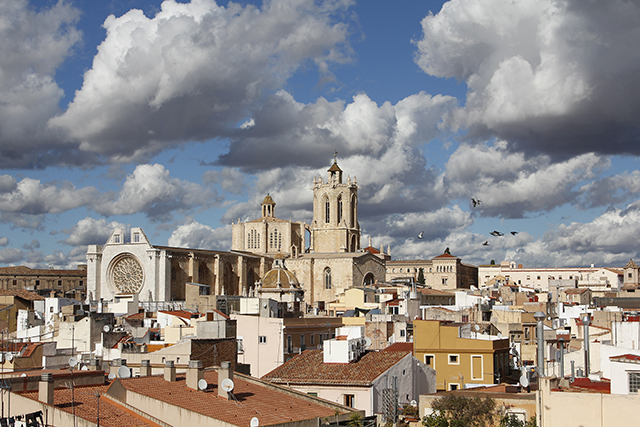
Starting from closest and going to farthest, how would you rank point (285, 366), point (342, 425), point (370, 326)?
1. point (342, 425)
2. point (285, 366)
3. point (370, 326)

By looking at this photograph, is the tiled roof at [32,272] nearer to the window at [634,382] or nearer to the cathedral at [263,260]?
the cathedral at [263,260]

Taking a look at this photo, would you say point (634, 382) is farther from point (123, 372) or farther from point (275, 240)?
point (275, 240)

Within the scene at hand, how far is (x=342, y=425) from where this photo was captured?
16031mm

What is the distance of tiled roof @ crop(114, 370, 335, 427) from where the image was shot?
1570 cm

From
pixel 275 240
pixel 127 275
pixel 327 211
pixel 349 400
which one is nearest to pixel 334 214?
pixel 327 211

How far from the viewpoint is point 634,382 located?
47.9 feet

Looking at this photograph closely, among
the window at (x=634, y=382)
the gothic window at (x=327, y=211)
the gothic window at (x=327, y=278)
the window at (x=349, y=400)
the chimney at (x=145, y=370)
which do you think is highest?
the gothic window at (x=327, y=211)

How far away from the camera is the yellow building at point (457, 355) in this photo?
22.7m

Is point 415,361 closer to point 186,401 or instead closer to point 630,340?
point 630,340

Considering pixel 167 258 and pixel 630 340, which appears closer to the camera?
pixel 630 340

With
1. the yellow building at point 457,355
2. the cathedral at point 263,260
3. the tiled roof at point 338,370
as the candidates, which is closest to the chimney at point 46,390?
the tiled roof at point 338,370

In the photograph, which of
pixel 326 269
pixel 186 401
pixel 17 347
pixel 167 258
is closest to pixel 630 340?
pixel 186 401

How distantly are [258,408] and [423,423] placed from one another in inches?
135

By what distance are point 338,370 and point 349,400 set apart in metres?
1.30
